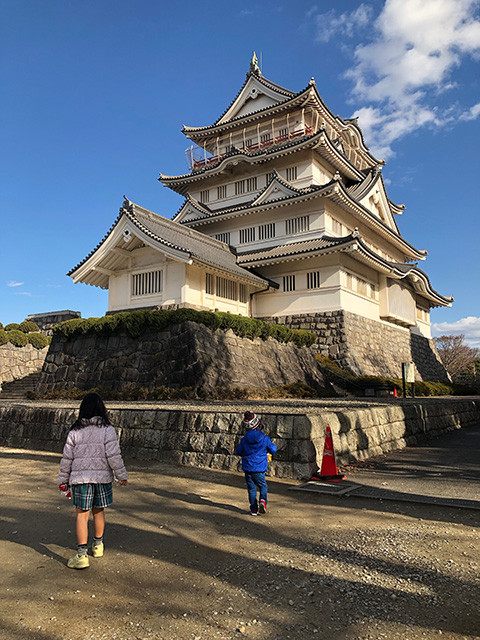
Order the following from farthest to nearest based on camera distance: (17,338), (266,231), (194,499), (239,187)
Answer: (239,187) < (266,231) < (17,338) < (194,499)

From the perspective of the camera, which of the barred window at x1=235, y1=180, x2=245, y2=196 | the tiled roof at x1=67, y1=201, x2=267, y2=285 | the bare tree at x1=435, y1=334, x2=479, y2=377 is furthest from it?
the bare tree at x1=435, y1=334, x2=479, y2=377

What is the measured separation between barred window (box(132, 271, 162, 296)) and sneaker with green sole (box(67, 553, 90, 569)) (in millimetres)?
17210

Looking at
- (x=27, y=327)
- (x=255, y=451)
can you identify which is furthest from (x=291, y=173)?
(x=255, y=451)

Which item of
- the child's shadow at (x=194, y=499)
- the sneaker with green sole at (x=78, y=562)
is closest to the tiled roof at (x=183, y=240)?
the child's shadow at (x=194, y=499)

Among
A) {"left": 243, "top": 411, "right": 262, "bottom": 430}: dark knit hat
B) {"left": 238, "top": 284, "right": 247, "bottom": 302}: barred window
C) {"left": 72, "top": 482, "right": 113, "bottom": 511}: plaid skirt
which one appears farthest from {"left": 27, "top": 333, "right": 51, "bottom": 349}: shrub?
{"left": 72, "top": 482, "right": 113, "bottom": 511}: plaid skirt

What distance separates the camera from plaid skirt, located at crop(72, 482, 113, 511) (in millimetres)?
4109

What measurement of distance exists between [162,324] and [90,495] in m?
13.2

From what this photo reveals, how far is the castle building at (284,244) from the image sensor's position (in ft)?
69.5

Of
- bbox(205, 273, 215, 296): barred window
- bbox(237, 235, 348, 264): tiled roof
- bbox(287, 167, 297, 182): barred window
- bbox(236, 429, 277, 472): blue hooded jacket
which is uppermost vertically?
bbox(287, 167, 297, 182): barred window

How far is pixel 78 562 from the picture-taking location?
3834mm

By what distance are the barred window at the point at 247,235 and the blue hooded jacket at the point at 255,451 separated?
22537 mm

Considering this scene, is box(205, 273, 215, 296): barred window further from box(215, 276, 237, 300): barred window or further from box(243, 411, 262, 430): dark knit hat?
box(243, 411, 262, 430): dark knit hat

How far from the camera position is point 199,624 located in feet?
9.70

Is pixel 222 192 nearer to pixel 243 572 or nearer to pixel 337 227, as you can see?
pixel 337 227
